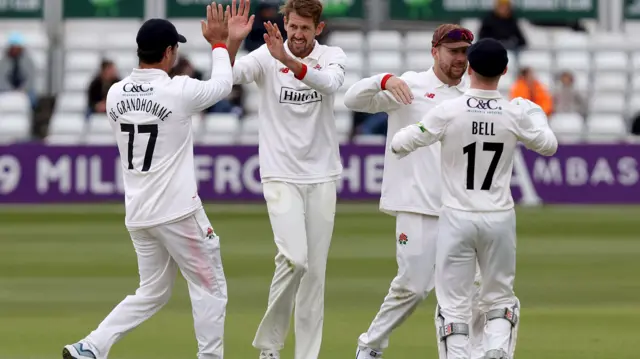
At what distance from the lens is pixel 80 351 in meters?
7.47

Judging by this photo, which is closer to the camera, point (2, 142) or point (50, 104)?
point (2, 142)

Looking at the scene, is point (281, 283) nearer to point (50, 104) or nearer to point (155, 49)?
point (155, 49)

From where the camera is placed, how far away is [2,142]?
1781cm

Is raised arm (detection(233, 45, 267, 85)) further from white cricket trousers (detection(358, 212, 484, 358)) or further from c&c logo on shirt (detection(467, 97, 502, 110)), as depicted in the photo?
c&c logo on shirt (detection(467, 97, 502, 110))

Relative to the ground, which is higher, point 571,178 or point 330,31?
point 330,31

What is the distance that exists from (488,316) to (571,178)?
11.0 meters

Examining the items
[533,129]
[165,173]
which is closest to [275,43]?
[165,173]

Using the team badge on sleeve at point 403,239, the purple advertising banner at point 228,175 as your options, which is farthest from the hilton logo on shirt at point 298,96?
the purple advertising banner at point 228,175

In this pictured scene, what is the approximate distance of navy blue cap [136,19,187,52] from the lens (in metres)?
7.35

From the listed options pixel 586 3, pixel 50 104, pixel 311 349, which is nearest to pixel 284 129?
pixel 311 349

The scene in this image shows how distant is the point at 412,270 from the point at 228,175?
406 inches

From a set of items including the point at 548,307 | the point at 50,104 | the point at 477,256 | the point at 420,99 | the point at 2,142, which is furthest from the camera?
the point at 50,104

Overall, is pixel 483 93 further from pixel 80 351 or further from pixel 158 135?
pixel 80 351

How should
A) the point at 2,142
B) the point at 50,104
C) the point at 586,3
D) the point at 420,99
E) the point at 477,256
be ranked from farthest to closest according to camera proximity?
the point at 586,3 < the point at 50,104 < the point at 2,142 < the point at 420,99 < the point at 477,256
